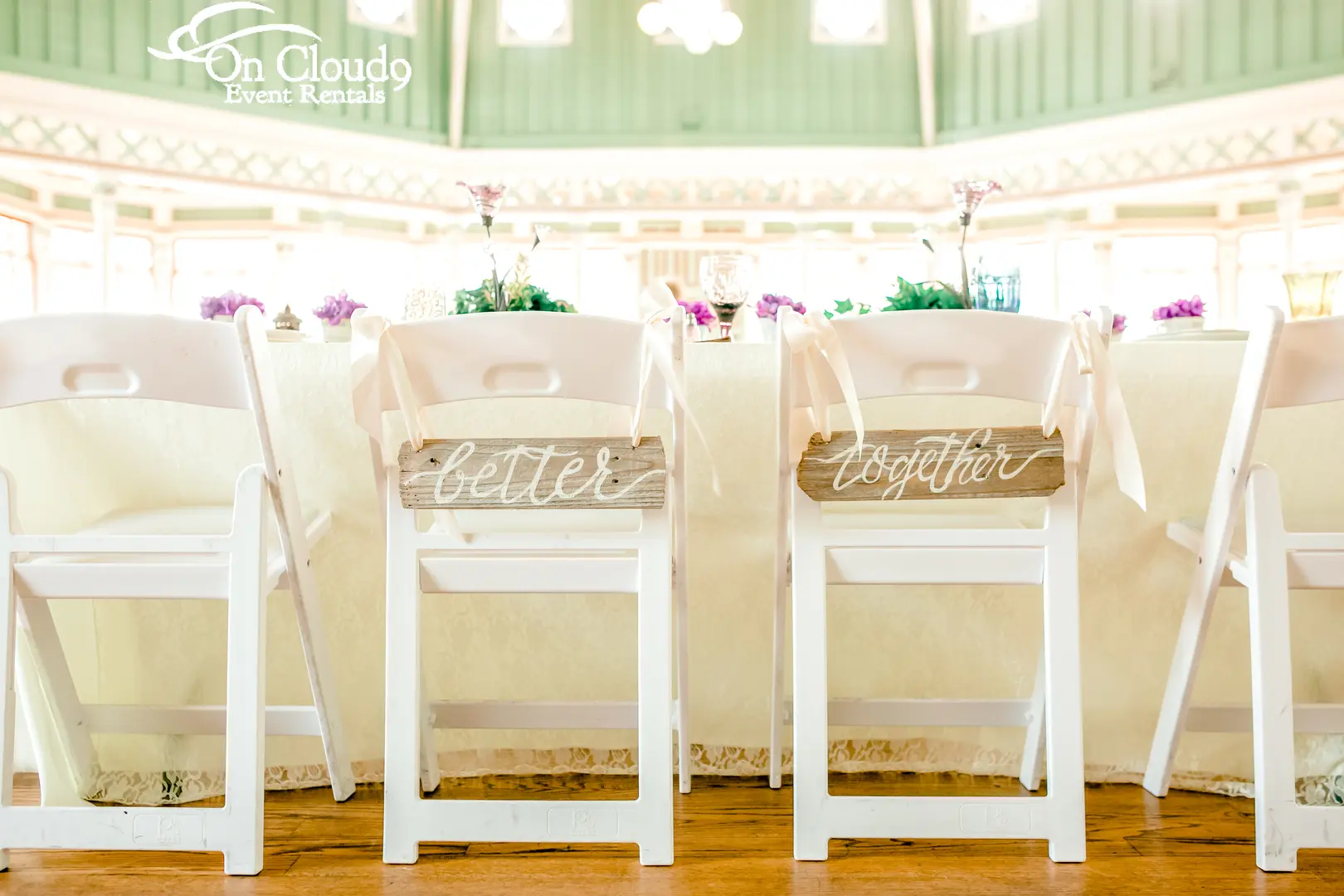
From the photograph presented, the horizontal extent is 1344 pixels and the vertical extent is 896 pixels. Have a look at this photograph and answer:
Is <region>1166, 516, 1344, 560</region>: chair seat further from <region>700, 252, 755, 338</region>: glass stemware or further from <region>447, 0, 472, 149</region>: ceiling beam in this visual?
<region>447, 0, 472, 149</region>: ceiling beam

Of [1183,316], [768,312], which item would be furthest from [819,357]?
[1183,316]

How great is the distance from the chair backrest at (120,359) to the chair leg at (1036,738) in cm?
114

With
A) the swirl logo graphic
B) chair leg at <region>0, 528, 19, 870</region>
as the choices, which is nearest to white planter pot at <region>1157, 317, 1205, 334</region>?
chair leg at <region>0, 528, 19, 870</region>

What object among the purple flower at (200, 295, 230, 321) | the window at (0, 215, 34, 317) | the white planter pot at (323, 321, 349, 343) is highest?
the window at (0, 215, 34, 317)

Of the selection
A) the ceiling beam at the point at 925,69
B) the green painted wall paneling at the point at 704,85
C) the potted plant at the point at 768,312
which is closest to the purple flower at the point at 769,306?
the potted plant at the point at 768,312

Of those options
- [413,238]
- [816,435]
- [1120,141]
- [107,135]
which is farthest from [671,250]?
[816,435]

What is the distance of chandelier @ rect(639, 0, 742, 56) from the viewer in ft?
17.3

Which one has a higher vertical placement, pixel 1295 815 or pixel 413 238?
pixel 413 238

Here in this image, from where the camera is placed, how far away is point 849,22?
788cm

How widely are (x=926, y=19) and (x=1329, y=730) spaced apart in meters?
7.55

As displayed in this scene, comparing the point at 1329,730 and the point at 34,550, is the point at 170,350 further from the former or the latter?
the point at 1329,730

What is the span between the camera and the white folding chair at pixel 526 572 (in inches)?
43.8

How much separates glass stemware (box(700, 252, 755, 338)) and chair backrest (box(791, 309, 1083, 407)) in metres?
0.68

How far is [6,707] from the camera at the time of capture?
1.15 metres
